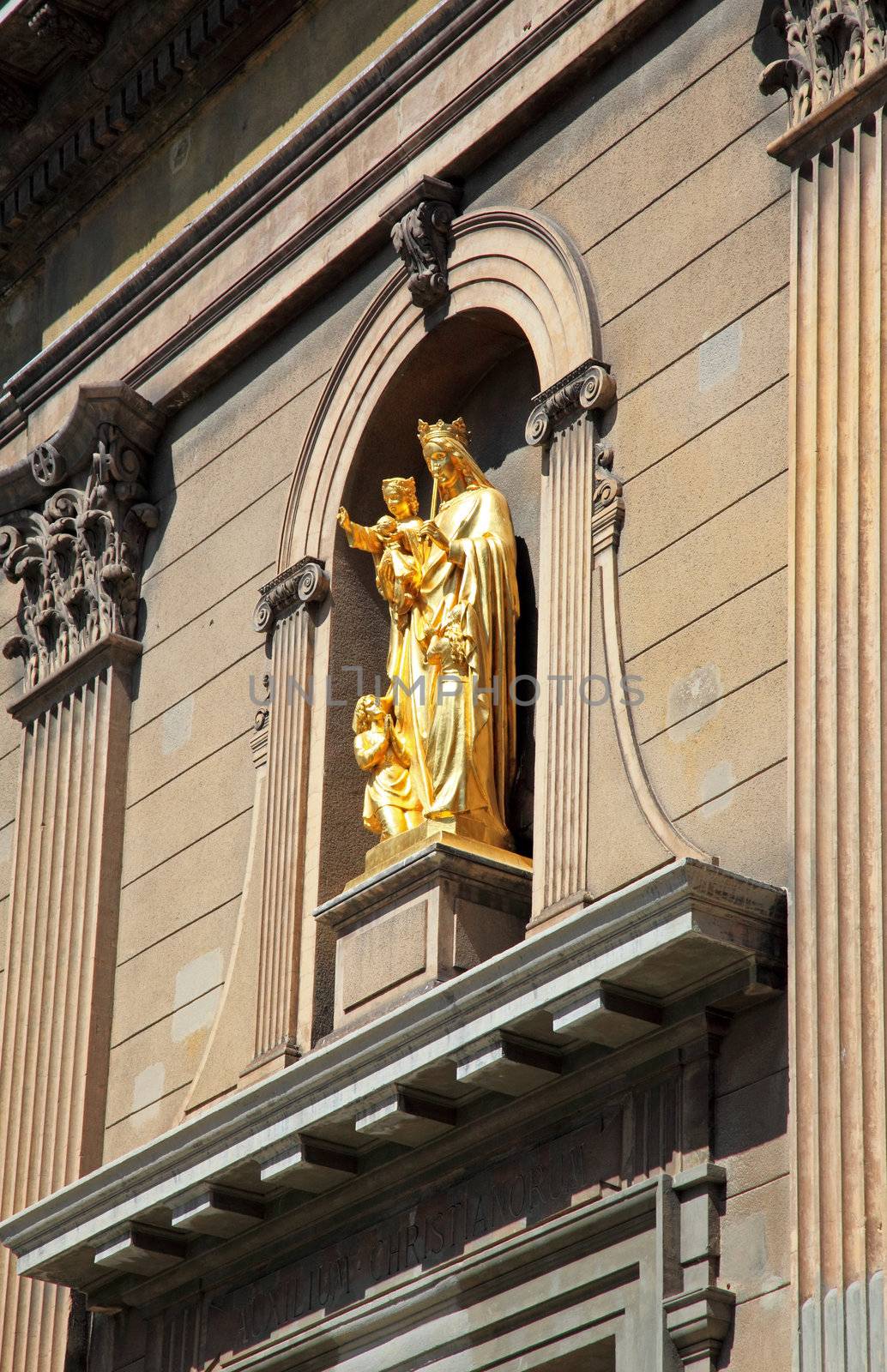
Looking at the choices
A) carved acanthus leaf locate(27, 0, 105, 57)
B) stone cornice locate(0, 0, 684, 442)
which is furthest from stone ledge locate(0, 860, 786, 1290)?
carved acanthus leaf locate(27, 0, 105, 57)

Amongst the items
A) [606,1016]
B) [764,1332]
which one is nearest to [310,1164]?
[606,1016]

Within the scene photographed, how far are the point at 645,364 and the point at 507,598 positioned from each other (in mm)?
1356

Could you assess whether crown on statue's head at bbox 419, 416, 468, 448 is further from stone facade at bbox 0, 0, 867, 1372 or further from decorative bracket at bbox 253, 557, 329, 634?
decorative bracket at bbox 253, 557, 329, 634

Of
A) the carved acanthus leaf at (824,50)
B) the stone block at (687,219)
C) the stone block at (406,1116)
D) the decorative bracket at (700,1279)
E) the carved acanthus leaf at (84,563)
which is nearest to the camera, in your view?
the decorative bracket at (700,1279)

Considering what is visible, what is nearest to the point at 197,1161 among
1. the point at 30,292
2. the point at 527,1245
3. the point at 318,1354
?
the point at 318,1354

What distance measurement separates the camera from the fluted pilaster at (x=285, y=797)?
1370cm

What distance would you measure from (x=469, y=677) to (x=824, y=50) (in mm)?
3193

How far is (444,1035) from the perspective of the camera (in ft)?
38.9

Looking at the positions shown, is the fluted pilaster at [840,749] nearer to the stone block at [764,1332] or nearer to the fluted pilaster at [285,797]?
the stone block at [764,1332]

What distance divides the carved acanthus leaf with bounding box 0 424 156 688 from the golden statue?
2.31 meters

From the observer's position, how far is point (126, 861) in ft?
51.1

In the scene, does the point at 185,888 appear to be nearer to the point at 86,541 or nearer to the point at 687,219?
the point at 86,541

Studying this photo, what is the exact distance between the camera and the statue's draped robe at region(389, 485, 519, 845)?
13.2 meters

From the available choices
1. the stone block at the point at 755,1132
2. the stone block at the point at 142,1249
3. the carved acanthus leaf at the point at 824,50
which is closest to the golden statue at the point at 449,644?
the stone block at the point at 142,1249
